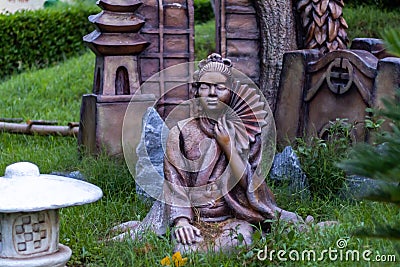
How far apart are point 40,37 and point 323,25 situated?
23.9 feet

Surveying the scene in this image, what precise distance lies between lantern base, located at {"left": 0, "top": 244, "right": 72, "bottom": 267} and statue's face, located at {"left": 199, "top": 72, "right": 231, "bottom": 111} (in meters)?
1.34

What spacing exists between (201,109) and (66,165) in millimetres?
2770

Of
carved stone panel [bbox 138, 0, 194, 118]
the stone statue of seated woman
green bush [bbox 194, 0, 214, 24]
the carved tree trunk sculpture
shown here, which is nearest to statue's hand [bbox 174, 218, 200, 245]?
the stone statue of seated woman

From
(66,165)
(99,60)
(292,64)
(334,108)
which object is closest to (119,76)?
(99,60)

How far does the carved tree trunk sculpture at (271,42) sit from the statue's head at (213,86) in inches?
124

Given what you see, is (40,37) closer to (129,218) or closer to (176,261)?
(129,218)

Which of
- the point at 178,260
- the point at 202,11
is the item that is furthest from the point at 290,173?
the point at 202,11

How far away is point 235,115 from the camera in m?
5.19

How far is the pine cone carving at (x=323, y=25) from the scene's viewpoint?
8062 millimetres

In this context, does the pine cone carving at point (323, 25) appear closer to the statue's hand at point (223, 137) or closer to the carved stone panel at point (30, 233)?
the statue's hand at point (223, 137)

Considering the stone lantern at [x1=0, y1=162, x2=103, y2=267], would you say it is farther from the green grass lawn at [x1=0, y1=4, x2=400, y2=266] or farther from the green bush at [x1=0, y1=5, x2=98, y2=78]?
the green bush at [x1=0, y1=5, x2=98, y2=78]

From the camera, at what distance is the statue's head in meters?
5.05

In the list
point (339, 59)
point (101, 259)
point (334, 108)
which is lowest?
point (101, 259)

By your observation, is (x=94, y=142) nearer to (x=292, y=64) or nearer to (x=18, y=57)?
(x=292, y=64)
